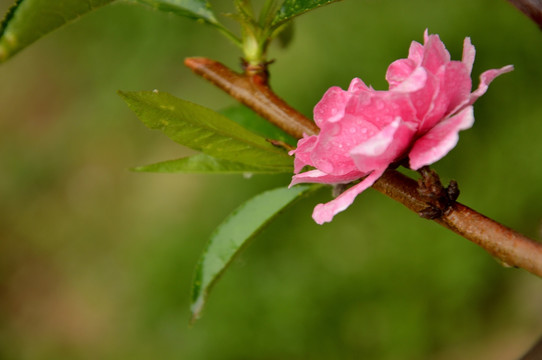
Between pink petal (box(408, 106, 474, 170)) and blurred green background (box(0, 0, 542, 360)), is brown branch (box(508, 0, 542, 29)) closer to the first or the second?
pink petal (box(408, 106, 474, 170))

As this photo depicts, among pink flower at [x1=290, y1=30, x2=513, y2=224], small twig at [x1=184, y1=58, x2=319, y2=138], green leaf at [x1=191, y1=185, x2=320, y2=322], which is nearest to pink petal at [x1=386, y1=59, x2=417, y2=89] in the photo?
pink flower at [x1=290, y1=30, x2=513, y2=224]

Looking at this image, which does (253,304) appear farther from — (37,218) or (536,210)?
(37,218)

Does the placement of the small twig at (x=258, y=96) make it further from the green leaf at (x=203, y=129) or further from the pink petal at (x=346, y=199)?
the pink petal at (x=346, y=199)

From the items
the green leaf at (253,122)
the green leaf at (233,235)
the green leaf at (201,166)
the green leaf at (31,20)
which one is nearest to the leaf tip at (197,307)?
the green leaf at (233,235)

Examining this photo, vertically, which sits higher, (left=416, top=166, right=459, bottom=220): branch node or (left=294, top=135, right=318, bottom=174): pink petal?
(left=416, top=166, right=459, bottom=220): branch node

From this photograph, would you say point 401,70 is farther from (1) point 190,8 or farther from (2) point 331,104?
(1) point 190,8

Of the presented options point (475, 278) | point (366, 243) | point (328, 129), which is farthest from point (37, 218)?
point (328, 129)
